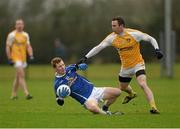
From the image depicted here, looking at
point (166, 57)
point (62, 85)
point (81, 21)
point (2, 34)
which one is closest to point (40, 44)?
point (2, 34)

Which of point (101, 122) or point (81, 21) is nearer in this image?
point (101, 122)

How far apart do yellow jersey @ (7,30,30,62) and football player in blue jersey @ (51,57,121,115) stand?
7.17 meters

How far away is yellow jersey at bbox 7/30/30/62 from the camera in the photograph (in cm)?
2231

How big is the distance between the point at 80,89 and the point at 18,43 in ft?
24.6

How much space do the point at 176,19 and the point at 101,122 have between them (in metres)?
47.4

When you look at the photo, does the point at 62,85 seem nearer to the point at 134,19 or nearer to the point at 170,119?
the point at 170,119

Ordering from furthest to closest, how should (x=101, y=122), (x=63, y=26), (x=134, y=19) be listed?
(x=134, y=19) → (x=63, y=26) → (x=101, y=122)

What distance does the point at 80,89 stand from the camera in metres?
15.3

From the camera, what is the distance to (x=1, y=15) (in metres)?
60.4

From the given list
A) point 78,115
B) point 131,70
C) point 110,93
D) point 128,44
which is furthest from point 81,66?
point 131,70

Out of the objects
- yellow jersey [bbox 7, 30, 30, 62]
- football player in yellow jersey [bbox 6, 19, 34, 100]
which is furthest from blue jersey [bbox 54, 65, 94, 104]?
yellow jersey [bbox 7, 30, 30, 62]

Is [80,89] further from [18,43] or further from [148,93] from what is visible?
[18,43]

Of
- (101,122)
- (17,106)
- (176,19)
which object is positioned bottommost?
(176,19)

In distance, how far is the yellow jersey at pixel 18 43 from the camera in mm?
22312
